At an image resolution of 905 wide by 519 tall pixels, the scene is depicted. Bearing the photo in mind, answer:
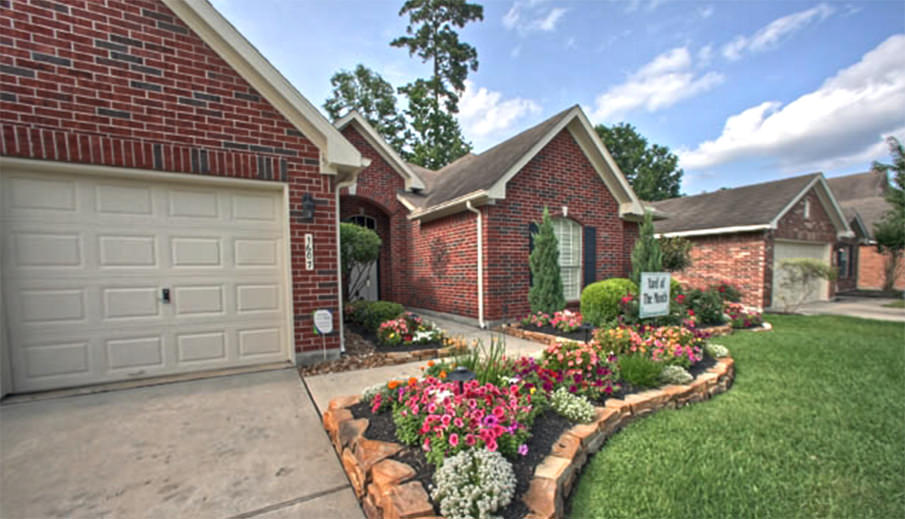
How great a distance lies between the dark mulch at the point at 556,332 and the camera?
593 cm

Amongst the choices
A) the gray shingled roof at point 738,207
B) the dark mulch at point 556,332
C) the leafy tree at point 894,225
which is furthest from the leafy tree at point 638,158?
the dark mulch at point 556,332

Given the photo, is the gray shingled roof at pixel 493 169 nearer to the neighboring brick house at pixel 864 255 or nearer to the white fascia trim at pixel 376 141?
the white fascia trim at pixel 376 141

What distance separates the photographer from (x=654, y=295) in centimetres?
514

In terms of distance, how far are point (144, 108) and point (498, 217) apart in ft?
18.4

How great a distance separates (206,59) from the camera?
160 inches

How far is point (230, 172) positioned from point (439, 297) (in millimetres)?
5631

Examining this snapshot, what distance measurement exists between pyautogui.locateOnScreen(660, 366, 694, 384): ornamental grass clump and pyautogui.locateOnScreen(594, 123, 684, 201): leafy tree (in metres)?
38.5

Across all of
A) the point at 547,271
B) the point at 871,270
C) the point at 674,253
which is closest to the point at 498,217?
the point at 547,271

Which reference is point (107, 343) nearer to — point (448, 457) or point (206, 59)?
point (206, 59)

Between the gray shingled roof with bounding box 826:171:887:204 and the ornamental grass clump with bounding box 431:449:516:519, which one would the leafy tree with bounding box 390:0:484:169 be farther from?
the gray shingled roof with bounding box 826:171:887:204

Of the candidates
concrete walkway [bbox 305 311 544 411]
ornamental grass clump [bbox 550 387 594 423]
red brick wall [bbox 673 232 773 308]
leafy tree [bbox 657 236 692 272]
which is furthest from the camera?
red brick wall [bbox 673 232 773 308]

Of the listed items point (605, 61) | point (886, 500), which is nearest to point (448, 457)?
point (886, 500)

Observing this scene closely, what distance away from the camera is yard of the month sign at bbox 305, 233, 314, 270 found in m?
4.48

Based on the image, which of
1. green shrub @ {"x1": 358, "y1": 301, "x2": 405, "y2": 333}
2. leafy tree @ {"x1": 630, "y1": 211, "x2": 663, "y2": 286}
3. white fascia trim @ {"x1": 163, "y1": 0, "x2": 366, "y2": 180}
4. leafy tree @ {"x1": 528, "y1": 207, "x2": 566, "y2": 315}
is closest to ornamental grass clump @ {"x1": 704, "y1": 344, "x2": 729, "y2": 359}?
leafy tree @ {"x1": 630, "y1": 211, "x2": 663, "y2": 286}
